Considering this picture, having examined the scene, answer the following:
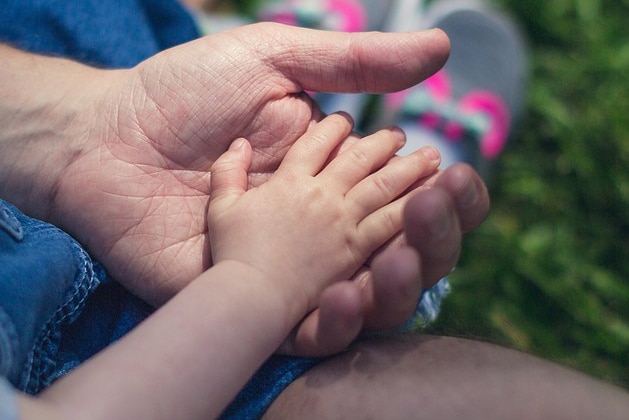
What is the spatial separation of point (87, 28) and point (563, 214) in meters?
1.00

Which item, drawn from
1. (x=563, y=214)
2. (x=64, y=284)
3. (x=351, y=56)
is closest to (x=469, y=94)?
(x=563, y=214)

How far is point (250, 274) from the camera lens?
2.53 ft

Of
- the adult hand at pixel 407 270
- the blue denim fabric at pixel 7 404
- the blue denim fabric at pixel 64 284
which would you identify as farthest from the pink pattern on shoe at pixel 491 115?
the blue denim fabric at pixel 7 404

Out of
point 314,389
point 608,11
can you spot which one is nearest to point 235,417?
point 314,389

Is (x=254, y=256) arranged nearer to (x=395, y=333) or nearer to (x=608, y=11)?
(x=395, y=333)

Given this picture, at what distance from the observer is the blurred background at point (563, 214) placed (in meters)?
1.32

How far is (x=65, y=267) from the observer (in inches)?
32.6

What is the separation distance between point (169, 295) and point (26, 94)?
377 millimetres

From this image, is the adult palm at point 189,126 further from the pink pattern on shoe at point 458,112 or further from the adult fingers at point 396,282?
the pink pattern on shoe at point 458,112

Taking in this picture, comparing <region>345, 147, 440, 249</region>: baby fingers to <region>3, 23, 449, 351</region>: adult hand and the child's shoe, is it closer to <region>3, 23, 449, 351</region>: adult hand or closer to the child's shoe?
<region>3, 23, 449, 351</region>: adult hand

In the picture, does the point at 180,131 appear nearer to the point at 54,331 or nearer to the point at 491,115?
the point at 54,331

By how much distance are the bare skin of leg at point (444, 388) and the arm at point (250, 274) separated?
78 mm

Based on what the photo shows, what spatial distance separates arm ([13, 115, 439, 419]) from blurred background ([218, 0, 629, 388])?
416mm

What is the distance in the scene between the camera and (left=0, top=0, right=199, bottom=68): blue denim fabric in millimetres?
1079
